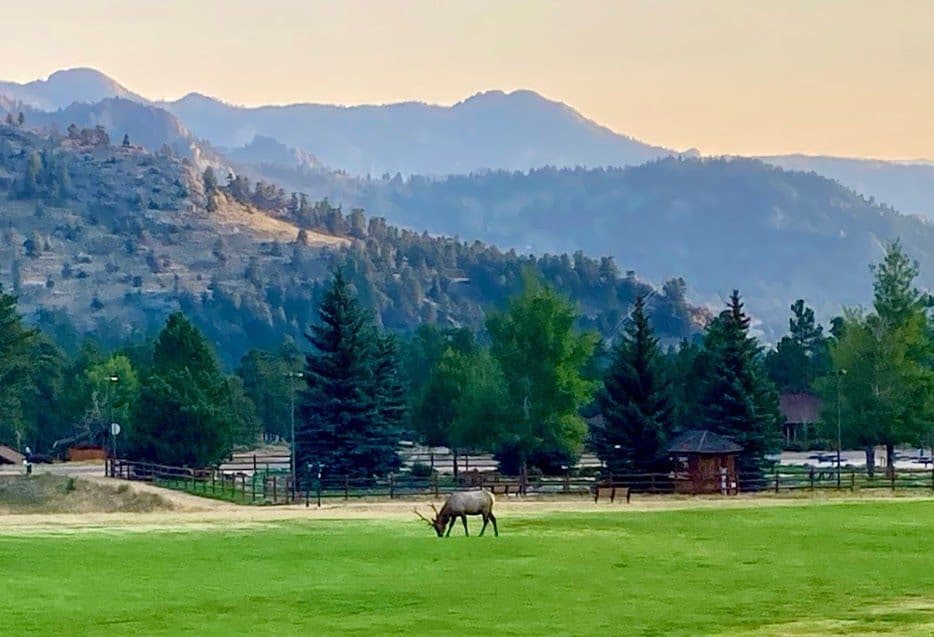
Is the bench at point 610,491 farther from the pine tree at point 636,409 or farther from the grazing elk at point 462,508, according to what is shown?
the grazing elk at point 462,508

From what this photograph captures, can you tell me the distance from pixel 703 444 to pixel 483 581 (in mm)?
43084

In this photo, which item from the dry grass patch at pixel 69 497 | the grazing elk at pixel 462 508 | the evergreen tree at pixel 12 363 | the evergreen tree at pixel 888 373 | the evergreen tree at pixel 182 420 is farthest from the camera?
the evergreen tree at pixel 12 363

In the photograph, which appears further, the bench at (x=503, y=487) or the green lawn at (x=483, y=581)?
the bench at (x=503, y=487)

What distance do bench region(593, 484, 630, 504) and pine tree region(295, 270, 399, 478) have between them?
497 inches

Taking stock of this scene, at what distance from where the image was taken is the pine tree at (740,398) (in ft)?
275

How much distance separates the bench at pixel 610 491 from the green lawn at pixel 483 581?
19447mm

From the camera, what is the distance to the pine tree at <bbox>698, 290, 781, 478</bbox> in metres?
83.8

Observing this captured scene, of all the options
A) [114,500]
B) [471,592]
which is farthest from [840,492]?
[471,592]

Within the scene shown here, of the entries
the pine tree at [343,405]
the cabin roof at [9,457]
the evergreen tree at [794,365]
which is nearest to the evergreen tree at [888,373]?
the pine tree at [343,405]

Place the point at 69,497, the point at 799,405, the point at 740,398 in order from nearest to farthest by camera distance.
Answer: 1. the point at 69,497
2. the point at 740,398
3. the point at 799,405

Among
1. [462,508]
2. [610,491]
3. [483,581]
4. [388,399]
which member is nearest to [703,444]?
[610,491]

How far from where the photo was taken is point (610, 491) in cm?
7812

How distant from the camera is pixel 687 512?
6438 cm

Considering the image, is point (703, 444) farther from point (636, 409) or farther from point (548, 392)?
point (548, 392)
